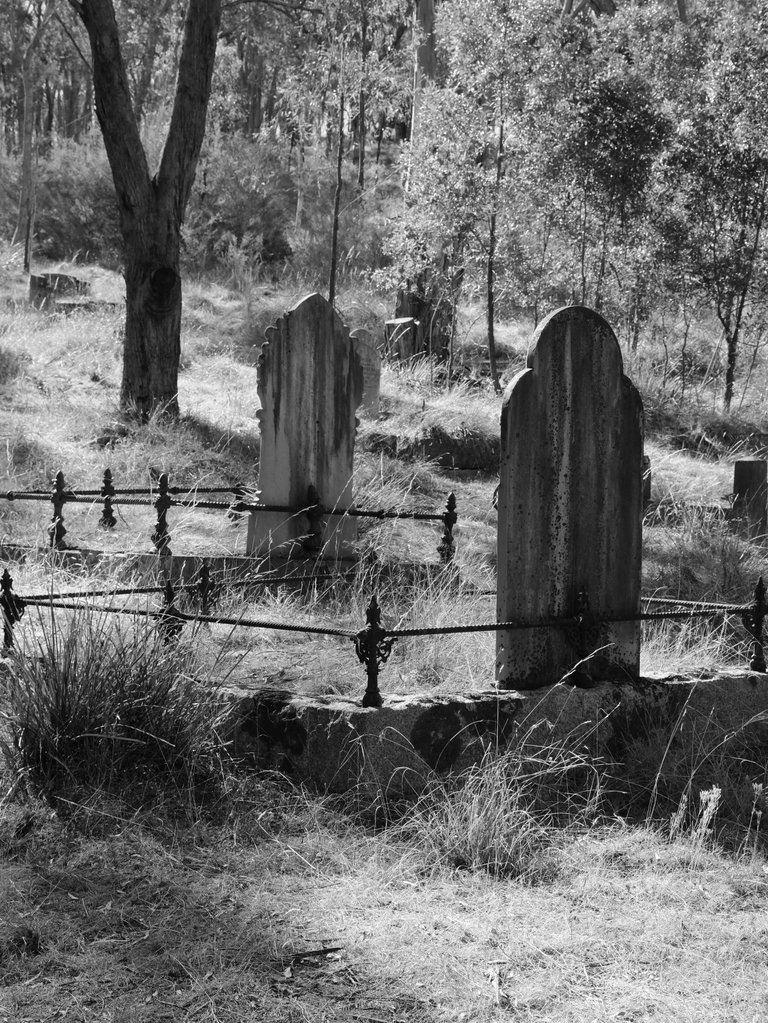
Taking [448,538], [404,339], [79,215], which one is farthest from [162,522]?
Result: [79,215]

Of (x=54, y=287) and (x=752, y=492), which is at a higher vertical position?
(x=54, y=287)

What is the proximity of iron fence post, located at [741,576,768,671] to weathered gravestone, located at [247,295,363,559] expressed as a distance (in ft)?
10.4

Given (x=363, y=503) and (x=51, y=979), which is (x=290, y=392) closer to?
(x=363, y=503)

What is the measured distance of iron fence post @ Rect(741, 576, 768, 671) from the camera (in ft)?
17.6

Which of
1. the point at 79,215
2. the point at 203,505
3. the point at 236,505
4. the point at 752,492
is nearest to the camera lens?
the point at 236,505

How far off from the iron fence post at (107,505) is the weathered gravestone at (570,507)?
4.01 meters

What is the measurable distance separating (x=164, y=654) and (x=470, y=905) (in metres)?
1.60

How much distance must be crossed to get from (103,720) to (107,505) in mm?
4589

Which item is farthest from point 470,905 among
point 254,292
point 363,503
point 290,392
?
point 254,292

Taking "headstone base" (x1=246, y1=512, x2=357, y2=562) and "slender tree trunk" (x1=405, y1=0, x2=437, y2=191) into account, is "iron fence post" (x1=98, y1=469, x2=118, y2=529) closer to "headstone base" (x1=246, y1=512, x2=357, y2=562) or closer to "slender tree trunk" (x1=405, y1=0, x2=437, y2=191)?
"headstone base" (x1=246, y1=512, x2=357, y2=562)

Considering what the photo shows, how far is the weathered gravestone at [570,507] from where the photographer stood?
5.10 m

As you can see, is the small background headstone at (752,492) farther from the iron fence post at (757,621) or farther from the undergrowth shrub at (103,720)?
the undergrowth shrub at (103,720)

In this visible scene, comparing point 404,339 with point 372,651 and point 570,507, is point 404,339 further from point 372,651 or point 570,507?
point 372,651

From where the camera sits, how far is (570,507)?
5.21m
